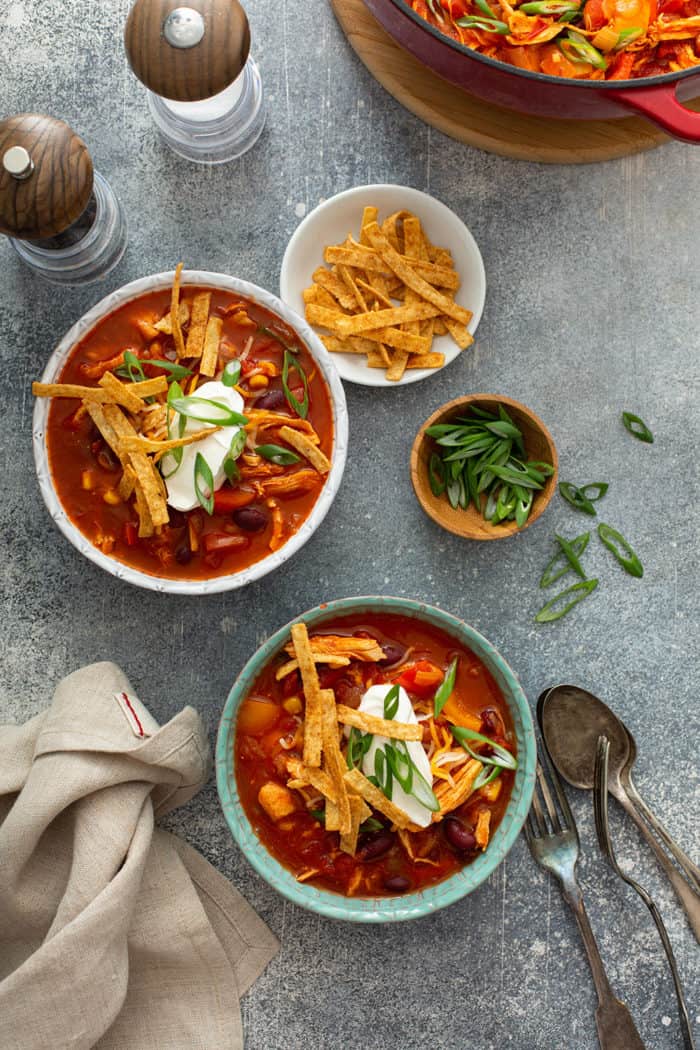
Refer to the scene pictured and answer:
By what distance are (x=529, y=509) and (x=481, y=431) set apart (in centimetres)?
22

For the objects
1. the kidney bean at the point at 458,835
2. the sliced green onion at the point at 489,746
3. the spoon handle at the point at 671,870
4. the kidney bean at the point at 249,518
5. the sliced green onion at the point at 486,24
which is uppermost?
the sliced green onion at the point at 486,24

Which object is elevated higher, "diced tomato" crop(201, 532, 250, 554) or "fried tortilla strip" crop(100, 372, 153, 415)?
"fried tortilla strip" crop(100, 372, 153, 415)

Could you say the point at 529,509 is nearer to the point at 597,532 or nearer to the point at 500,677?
the point at 597,532

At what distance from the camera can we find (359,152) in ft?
7.58

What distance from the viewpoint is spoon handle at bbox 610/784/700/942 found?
7.44 feet

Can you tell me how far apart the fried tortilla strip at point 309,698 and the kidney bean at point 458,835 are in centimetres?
32

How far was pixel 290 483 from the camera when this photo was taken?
6.68 feet

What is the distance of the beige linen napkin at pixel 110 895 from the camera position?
6.57 feet

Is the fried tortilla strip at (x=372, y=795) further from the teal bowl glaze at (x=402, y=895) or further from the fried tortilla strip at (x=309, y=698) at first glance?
the teal bowl glaze at (x=402, y=895)

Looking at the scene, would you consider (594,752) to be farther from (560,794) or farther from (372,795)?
(372,795)

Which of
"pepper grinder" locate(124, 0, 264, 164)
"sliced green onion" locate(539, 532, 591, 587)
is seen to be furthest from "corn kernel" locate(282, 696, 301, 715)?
"pepper grinder" locate(124, 0, 264, 164)

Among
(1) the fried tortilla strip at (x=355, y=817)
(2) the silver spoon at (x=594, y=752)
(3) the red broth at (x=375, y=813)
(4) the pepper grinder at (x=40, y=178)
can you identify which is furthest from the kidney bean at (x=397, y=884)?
(4) the pepper grinder at (x=40, y=178)

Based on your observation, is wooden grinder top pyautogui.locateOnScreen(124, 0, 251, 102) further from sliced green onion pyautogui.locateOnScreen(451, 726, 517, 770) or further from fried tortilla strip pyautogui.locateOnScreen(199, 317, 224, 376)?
sliced green onion pyautogui.locateOnScreen(451, 726, 517, 770)

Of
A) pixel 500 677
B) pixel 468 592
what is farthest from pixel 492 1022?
pixel 468 592
